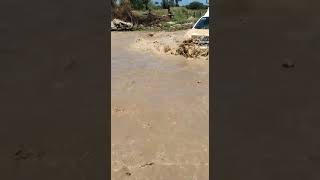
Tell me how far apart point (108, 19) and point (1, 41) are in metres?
0.62

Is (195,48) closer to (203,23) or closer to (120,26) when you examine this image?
(203,23)

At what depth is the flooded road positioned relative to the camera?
5879mm

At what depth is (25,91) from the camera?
3125 millimetres

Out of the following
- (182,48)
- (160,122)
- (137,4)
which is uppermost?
(137,4)

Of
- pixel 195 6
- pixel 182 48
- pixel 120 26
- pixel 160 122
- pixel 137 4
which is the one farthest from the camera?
pixel 195 6

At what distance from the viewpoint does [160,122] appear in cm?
820

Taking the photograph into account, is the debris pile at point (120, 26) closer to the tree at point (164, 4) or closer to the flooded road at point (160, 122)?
the flooded road at point (160, 122)

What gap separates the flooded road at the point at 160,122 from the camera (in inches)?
231

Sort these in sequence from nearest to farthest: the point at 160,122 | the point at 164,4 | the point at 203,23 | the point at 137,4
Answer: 1. the point at 160,122
2. the point at 203,23
3. the point at 137,4
4. the point at 164,4
